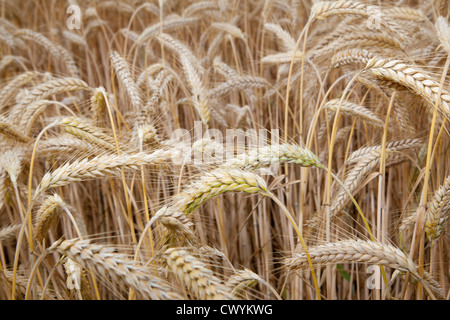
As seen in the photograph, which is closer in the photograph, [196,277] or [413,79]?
[196,277]

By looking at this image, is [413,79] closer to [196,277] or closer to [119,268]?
[196,277]

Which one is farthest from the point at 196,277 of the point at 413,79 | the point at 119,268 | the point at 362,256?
the point at 413,79

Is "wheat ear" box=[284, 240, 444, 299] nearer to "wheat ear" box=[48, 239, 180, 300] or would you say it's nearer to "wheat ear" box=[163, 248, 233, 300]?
"wheat ear" box=[163, 248, 233, 300]

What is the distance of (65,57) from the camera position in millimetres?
2467

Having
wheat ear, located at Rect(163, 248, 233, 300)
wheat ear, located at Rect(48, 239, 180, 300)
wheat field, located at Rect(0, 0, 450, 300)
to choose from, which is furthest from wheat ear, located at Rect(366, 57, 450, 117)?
wheat ear, located at Rect(48, 239, 180, 300)

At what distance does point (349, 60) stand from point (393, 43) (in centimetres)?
24

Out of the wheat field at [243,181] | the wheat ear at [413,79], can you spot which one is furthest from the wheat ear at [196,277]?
the wheat ear at [413,79]

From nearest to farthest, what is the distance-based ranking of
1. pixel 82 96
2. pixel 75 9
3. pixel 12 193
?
pixel 12 193
pixel 82 96
pixel 75 9

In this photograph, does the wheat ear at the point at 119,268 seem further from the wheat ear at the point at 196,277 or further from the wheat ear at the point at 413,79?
the wheat ear at the point at 413,79

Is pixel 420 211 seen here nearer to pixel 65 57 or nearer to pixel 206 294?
pixel 206 294

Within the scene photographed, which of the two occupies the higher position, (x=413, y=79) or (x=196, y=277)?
(x=413, y=79)
